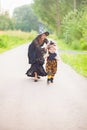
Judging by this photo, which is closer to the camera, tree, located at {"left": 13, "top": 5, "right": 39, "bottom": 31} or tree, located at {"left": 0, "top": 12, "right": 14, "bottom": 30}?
tree, located at {"left": 0, "top": 12, "right": 14, "bottom": 30}

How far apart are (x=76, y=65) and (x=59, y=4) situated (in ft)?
193

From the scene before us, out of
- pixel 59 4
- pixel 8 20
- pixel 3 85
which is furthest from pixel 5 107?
pixel 8 20

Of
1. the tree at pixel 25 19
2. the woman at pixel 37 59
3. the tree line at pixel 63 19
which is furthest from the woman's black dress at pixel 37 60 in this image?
the tree at pixel 25 19

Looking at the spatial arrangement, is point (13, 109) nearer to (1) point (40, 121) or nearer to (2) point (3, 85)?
(1) point (40, 121)

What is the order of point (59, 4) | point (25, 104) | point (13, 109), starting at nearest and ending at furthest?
point (13, 109) < point (25, 104) < point (59, 4)

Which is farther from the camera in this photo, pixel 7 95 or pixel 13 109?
pixel 7 95

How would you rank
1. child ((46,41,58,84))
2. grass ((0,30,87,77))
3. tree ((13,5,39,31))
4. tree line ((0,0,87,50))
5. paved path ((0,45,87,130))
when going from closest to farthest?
paved path ((0,45,87,130)) → child ((46,41,58,84)) → grass ((0,30,87,77)) → tree line ((0,0,87,50)) → tree ((13,5,39,31))

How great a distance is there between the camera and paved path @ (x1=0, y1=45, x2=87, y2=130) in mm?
9180

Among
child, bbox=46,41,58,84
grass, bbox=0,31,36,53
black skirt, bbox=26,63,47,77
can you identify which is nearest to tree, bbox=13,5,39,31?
grass, bbox=0,31,36,53

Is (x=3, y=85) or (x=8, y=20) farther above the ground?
(x=3, y=85)

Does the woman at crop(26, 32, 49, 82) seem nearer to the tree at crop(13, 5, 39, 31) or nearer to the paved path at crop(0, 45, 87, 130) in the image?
the paved path at crop(0, 45, 87, 130)

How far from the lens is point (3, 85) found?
15.1 m

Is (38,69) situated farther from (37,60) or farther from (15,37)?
(15,37)

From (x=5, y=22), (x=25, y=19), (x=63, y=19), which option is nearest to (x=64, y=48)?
(x=63, y=19)
